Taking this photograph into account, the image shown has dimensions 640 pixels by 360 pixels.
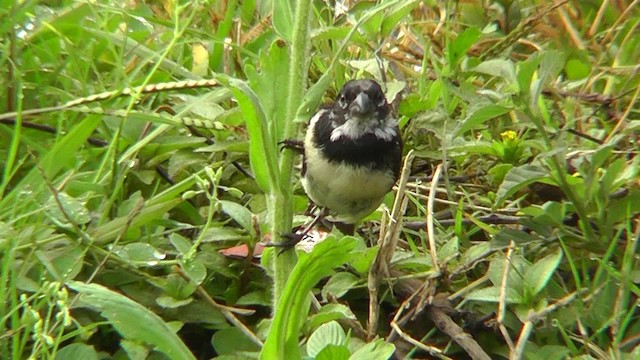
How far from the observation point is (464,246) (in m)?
2.84

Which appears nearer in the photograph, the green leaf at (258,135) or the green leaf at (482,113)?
the green leaf at (258,135)

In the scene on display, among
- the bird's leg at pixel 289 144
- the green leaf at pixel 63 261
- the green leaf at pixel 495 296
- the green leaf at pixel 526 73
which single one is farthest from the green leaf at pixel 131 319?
the green leaf at pixel 526 73

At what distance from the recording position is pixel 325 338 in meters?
Result: 2.12

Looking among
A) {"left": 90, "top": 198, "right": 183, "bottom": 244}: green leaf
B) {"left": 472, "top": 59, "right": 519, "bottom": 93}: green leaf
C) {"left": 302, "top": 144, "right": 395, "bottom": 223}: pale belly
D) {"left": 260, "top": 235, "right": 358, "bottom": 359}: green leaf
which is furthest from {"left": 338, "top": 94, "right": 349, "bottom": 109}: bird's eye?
{"left": 260, "top": 235, "right": 358, "bottom": 359}: green leaf

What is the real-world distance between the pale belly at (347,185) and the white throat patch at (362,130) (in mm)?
94

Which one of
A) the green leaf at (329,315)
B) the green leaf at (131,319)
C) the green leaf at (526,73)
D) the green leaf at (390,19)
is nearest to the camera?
the green leaf at (131,319)

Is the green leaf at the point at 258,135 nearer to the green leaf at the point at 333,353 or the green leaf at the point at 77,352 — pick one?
the green leaf at the point at 333,353

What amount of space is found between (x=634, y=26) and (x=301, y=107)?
202 cm

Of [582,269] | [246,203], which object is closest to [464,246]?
[582,269]

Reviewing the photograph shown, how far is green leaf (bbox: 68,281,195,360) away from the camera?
75.4 inches

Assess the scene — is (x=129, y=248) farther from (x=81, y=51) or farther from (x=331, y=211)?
A: (x=81, y=51)

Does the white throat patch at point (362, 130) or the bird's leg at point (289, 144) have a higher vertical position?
the bird's leg at point (289, 144)

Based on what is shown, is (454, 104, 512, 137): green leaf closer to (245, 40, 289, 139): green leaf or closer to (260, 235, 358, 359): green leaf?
(245, 40, 289, 139): green leaf

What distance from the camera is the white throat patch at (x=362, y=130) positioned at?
2.83m
